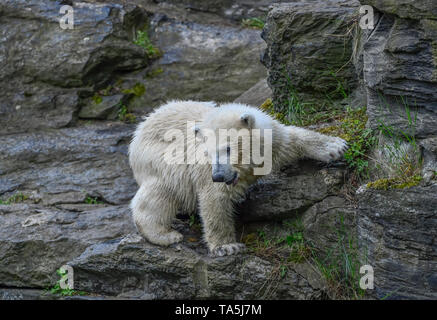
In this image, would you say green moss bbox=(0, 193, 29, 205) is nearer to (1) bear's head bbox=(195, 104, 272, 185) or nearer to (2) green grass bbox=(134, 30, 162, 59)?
(2) green grass bbox=(134, 30, 162, 59)

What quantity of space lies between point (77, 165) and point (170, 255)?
3.38 metres

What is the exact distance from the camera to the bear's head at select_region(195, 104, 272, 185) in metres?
5.16

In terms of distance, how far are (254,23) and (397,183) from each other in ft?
20.4

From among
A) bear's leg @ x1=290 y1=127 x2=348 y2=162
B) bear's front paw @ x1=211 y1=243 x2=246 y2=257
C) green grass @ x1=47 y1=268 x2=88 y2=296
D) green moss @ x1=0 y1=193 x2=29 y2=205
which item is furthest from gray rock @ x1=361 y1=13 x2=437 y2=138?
green moss @ x1=0 y1=193 x2=29 y2=205

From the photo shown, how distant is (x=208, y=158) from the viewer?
5.61 meters

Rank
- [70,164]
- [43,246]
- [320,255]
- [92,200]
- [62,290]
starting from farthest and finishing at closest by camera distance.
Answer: [70,164]
[92,200]
[43,246]
[62,290]
[320,255]

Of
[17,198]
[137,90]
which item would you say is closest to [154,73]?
[137,90]

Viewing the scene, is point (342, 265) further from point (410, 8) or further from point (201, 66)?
point (201, 66)

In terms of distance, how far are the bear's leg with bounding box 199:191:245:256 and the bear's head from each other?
0.36 meters

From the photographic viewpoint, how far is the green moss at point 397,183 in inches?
181

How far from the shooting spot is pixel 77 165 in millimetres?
8398

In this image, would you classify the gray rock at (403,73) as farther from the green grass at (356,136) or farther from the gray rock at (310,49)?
the gray rock at (310,49)

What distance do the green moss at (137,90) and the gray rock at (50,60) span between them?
1.19 feet

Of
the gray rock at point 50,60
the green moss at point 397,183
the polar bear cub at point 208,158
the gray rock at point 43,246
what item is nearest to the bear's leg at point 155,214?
the polar bear cub at point 208,158
